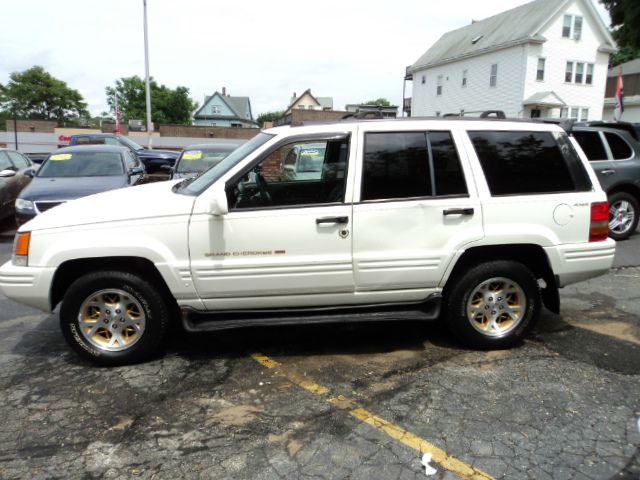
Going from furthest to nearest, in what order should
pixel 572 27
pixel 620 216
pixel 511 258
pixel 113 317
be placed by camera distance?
1. pixel 572 27
2. pixel 620 216
3. pixel 511 258
4. pixel 113 317

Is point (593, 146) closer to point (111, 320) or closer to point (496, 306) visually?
point (496, 306)

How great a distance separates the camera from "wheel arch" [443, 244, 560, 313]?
412 cm

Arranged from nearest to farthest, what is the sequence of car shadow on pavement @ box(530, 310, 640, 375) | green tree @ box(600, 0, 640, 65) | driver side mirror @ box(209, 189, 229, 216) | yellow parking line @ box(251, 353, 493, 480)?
yellow parking line @ box(251, 353, 493, 480), driver side mirror @ box(209, 189, 229, 216), car shadow on pavement @ box(530, 310, 640, 375), green tree @ box(600, 0, 640, 65)

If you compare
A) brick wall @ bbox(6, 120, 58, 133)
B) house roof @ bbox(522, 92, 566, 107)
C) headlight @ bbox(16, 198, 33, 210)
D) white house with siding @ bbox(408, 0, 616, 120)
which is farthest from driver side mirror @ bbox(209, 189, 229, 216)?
brick wall @ bbox(6, 120, 58, 133)

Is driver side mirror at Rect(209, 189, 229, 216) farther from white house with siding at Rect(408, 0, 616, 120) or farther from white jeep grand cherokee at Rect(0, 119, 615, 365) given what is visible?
white house with siding at Rect(408, 0, 616, 120)

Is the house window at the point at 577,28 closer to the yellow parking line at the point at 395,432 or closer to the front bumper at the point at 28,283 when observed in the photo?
A: the yellow parking line at the point at 395,432

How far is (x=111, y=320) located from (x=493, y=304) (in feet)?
10.0

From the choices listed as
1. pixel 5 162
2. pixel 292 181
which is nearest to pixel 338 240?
pixel 292 181

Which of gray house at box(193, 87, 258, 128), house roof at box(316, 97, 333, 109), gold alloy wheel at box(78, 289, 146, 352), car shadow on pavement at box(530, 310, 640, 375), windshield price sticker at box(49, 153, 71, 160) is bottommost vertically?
car shadow on pavement at box(530, 310, 640, 375)

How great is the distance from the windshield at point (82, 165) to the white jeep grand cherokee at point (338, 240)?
526cm

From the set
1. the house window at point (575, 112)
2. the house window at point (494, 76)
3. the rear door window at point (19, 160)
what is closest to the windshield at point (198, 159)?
the rear door window at point (19, 160)

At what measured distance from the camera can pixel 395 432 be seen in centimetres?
308

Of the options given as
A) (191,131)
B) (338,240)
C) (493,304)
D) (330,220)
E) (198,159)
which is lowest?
(493,304)

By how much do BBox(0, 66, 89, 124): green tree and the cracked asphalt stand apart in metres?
79.2
